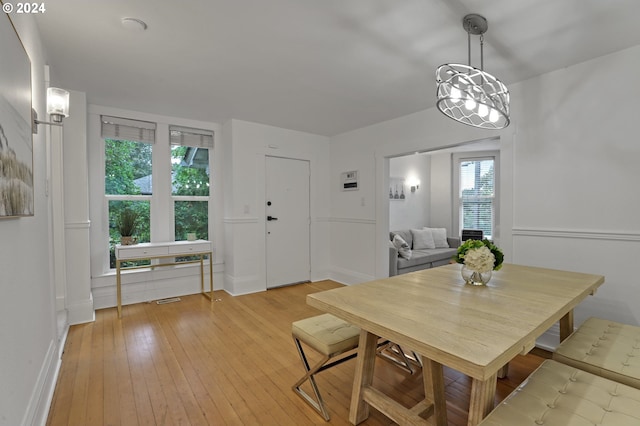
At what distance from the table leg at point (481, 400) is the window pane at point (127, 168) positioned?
13.2ft

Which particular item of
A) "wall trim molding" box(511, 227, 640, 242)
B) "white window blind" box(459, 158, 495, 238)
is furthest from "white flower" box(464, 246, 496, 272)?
"white window blind" box(459, 158, 495, 238)

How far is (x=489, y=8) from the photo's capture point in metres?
1.73

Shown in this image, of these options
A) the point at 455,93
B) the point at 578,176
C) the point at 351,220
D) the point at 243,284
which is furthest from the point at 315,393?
the point at 351,220

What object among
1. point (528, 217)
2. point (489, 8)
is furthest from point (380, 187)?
point (489, 8)

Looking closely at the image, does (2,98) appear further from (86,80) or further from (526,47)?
(526,47)

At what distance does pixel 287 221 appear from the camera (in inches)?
180

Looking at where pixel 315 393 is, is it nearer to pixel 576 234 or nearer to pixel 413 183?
pixel 576 234

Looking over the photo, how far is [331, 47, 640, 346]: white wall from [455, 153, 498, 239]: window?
159 inches

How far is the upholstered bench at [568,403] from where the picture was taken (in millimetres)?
1037

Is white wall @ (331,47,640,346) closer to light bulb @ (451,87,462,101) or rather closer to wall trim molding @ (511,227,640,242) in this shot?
wall trim molding @ (511,227,640,242)

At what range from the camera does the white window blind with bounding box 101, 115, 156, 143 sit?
351cm

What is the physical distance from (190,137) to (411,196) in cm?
486

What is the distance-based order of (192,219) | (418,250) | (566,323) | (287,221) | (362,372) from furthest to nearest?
(418,250) → (287,221) → (192,219) → (566,323) → (362,372)

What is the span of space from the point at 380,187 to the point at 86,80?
11.3ft
